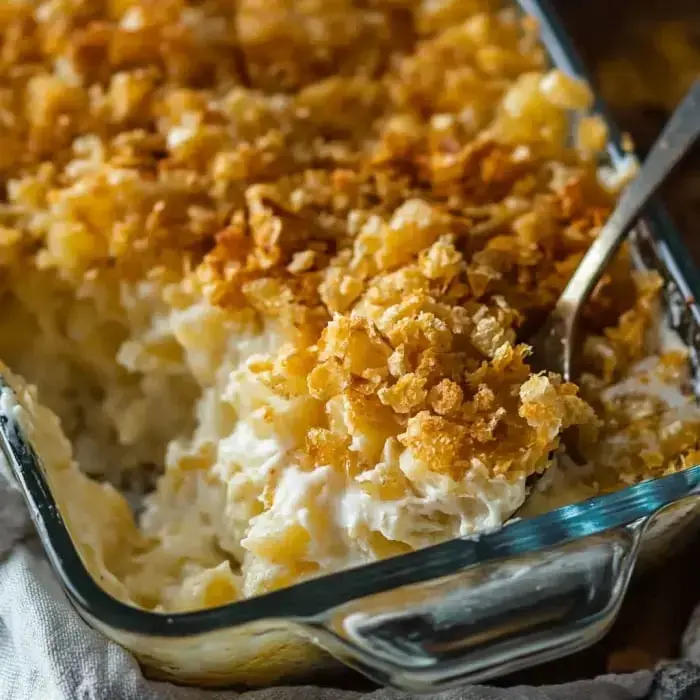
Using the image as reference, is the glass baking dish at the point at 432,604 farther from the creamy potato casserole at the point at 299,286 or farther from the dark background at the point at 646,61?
the dark background at the point at 646,61

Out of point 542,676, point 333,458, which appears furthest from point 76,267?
point 542,676

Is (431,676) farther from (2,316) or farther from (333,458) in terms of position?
(2,316)

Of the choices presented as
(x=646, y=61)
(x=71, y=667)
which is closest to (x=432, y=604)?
(x=71, y=667)

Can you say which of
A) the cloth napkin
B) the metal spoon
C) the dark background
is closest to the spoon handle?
the metal spoon

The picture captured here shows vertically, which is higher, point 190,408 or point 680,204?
point 190,408

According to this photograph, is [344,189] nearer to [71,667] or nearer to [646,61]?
[71,667]

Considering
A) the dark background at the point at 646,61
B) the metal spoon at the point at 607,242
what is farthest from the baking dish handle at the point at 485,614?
the dark background at the point at 646,61

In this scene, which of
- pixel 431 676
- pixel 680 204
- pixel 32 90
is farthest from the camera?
pixel 680 204
